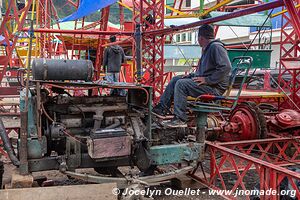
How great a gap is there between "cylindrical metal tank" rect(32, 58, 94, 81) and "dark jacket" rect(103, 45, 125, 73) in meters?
6.15

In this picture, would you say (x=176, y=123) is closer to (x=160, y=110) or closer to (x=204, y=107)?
(x=204, y=107)

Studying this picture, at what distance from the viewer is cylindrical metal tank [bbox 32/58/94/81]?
4.30 meters

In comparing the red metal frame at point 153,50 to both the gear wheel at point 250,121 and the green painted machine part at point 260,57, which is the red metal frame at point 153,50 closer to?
the green painted machine part at point 260,57

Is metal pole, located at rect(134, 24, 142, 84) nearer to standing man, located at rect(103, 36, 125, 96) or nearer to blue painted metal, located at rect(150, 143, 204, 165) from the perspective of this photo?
blue painted metal, located at rect(150, 143, 204, 165)

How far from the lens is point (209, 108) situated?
4910 mm

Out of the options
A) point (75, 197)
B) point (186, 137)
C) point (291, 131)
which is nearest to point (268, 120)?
point (291, 131)

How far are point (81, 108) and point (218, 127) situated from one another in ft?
9.40

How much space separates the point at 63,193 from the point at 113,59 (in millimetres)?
7224

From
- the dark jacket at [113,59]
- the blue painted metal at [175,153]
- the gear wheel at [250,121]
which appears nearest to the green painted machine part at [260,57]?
the dark jacket at [113,59]

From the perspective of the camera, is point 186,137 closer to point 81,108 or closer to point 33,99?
point 81,108

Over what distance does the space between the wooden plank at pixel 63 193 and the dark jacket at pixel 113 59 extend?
22.7 ft

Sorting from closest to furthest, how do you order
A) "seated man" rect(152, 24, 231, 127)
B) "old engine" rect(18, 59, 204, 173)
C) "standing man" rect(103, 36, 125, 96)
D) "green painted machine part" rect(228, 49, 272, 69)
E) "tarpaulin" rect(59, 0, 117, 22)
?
"old engine" rect(18, 59, 204, 173)
"seated man" rect(152, 24, 231, 127)
"tarpaulin" rect(59, 0, 117, 22)
"green painted machine part" rect(228, 49, 272, 69)
"standing man" rect(103, 36, 125, 96)

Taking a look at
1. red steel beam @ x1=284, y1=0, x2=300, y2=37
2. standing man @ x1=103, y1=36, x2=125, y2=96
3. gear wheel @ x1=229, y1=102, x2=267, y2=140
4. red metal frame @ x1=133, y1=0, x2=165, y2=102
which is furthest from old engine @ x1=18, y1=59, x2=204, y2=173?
standing man @ x1=103, y1=36, x2=125, y2=96

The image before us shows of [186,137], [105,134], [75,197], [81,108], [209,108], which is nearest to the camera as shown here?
[75,197]
